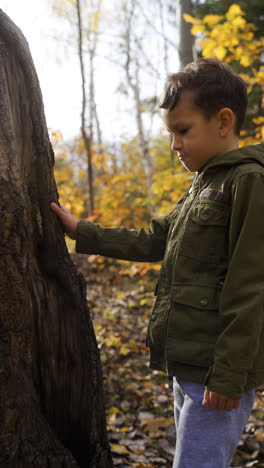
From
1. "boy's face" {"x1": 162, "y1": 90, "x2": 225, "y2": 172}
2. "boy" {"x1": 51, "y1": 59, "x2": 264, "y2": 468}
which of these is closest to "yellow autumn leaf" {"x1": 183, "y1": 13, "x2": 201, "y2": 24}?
"boy" {"x1": 51, "y1": 59, "x2": 264, "y2": 468}

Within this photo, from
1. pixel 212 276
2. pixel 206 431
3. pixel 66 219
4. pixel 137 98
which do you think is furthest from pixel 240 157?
pixel 137 98

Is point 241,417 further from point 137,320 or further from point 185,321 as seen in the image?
point 137,320

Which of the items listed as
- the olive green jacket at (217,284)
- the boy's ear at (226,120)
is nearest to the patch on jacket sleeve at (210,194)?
the olive green jacket at (217,284)

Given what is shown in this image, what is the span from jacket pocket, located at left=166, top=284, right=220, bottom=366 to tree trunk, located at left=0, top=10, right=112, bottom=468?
49cm

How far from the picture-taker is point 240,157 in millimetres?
1377

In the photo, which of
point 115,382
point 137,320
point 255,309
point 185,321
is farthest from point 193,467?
point 137,320

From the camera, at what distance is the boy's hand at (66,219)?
5.45 ft

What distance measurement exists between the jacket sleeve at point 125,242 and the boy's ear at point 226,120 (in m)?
0.54

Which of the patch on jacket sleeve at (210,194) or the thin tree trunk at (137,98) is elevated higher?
the thin tree trunk at (137,98)

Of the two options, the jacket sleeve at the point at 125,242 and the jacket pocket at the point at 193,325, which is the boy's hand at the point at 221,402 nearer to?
the jacket pocket at the point at 193,325

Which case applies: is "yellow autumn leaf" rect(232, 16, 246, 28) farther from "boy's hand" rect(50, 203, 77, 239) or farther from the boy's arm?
"boy's hand" rect(50, 203, 77, 239)

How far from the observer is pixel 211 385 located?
1.26 m

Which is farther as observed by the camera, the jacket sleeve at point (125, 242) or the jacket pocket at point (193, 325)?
the jacket sleeve at point (125, 242)

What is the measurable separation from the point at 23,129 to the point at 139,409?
2477mm
